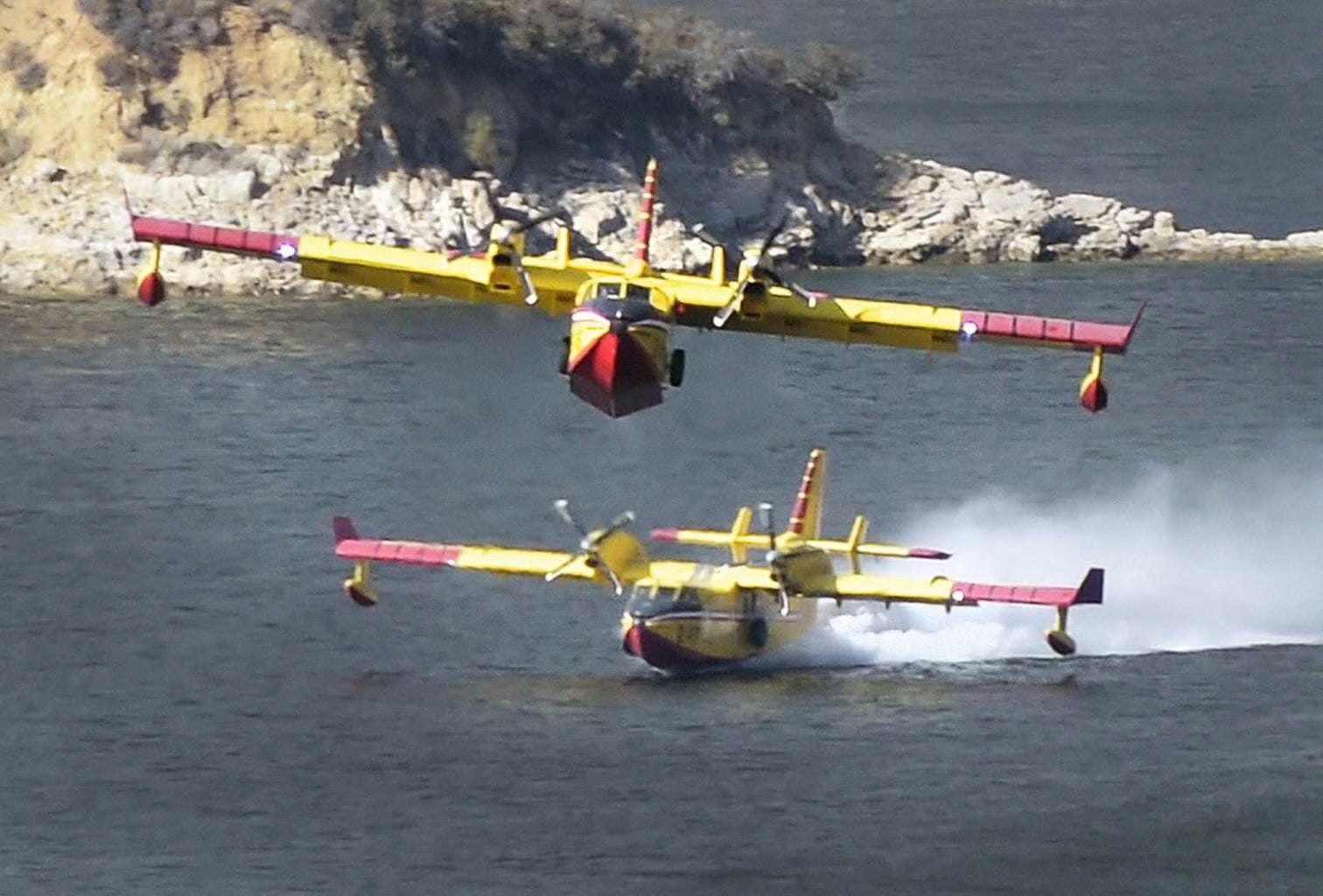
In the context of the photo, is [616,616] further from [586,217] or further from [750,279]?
[586,217]

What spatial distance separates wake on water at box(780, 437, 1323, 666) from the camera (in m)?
92.7

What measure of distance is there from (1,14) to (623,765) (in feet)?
224

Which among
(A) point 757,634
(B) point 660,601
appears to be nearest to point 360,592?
→ (B) point 660,601

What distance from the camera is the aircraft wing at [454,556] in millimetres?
91250

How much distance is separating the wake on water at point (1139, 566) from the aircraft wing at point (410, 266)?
55.3ft

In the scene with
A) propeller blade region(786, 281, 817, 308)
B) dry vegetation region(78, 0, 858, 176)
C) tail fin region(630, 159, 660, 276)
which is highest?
dry vegetation region(78, 0, 858, 176)

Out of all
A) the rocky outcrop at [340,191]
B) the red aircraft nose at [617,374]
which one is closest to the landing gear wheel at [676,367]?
the red aircraft nose at [617,374]

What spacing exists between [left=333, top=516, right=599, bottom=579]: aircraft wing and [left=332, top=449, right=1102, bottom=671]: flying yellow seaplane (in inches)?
0.8

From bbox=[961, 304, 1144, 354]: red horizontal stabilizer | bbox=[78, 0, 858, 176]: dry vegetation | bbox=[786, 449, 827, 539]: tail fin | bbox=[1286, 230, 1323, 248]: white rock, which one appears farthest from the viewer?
bbox=[1286, 230, 1323, 248]: white rock

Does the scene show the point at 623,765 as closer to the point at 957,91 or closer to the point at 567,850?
the point at 567,850

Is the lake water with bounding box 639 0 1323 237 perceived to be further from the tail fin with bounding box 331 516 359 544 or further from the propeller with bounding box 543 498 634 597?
the propeller with bounding box 543 498 634 597

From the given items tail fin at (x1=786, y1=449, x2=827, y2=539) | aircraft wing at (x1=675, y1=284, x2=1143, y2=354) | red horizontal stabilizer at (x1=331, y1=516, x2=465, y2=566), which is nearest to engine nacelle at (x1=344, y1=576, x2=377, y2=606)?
red horizontal stabilizer at (x1=331, y1=516, x2=465, y2=566)

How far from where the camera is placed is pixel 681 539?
93.7 meters

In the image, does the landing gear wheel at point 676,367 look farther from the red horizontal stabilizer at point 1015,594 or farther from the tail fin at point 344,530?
the tail fin at point 344,530
